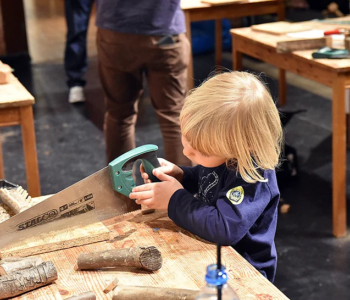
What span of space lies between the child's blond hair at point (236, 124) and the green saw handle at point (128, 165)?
188 mm

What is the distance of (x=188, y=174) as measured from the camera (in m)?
1.88

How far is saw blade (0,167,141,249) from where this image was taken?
1660mm

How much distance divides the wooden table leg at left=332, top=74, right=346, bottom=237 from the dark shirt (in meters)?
0.85

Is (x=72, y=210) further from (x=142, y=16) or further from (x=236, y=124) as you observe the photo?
(x=142, y=16)

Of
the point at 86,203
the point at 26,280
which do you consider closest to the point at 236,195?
the point at 86,203

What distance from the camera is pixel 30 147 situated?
2850mm

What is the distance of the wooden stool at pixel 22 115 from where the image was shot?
2.71 metres

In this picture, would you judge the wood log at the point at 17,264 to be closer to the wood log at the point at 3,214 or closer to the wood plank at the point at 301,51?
the wood log at the point at 3,214

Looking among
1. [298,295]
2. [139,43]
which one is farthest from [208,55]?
[298,295]

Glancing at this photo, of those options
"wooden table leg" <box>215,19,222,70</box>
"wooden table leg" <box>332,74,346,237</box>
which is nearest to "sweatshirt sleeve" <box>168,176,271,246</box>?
"wooden table leg" <box>332,74,346,237</box>

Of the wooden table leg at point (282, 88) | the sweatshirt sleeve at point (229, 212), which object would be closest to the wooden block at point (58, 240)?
the sweatshirt sleeve at point (229, 212)

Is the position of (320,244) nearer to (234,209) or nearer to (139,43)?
(139,43)

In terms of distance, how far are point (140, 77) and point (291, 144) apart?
65.8 inches

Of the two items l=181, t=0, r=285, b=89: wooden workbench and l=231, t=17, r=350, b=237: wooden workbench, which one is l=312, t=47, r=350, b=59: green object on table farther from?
l=181, t=0, r=285, b=89: wooden workbench
